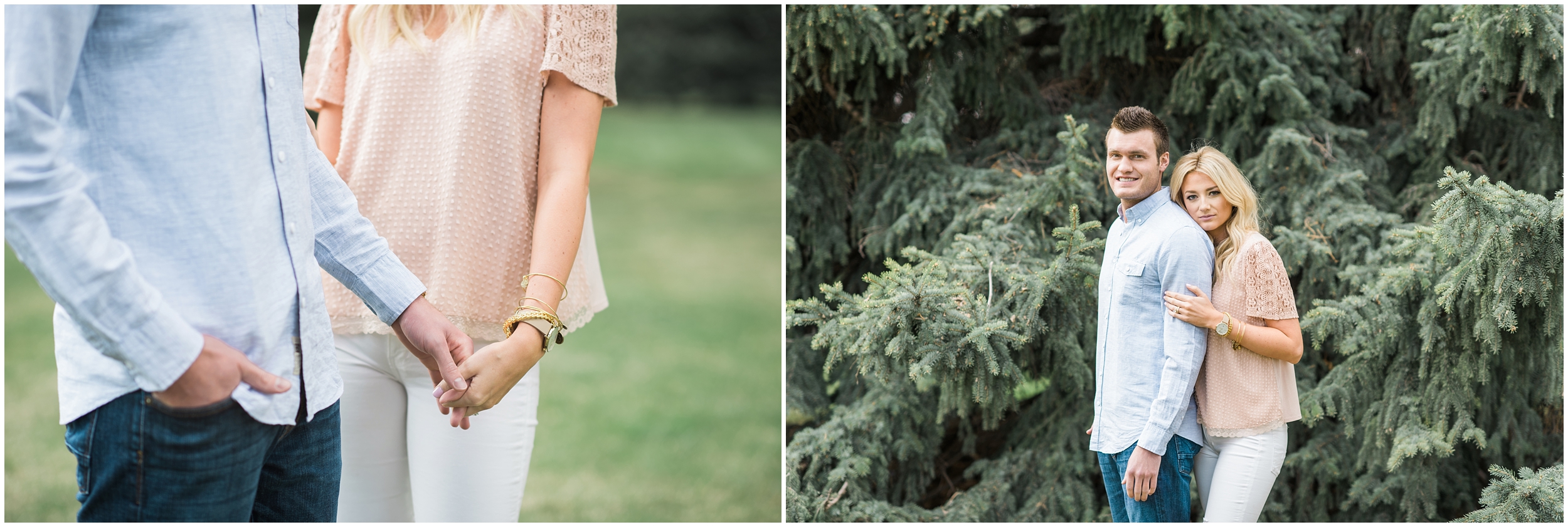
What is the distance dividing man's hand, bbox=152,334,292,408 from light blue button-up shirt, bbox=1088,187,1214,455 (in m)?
1.73

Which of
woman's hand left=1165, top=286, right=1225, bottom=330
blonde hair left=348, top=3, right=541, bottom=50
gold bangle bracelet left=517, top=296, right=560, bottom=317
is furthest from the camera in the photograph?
woman's hand left=1165, top=286, right=1225, bottom=330

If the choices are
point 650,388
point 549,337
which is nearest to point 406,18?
point 549,337

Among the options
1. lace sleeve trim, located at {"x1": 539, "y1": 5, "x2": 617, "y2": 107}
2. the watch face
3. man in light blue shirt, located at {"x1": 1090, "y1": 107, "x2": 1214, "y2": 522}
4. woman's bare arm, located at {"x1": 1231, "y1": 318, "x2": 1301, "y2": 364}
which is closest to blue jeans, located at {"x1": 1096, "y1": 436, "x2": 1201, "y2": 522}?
man in light blue shirt, located at {"x1": 1090, "y1": 107, "x2": 1214, "y2": 522}

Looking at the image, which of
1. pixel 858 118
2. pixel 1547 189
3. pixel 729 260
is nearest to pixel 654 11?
pixel 729 260

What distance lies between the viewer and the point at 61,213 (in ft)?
3.21

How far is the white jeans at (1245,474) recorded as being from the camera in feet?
6.73

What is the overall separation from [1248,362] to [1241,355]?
0.02 meters

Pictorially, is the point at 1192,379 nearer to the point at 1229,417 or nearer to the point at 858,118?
the point at 1229,417

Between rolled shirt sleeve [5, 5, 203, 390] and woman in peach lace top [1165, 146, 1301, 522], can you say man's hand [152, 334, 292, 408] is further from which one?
woman in peach lace top [1165, 146, 1301, 522]

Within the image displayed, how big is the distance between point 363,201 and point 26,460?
133 inches

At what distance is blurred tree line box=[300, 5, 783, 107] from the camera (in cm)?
1461

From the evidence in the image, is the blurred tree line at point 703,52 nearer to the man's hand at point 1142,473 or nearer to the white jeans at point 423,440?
the man's hand at point 1142,473

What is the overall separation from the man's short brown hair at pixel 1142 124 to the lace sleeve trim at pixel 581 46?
114 centimetres

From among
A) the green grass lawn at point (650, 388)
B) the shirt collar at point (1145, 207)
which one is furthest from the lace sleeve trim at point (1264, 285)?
the green grass lawn at point (650, 388)
